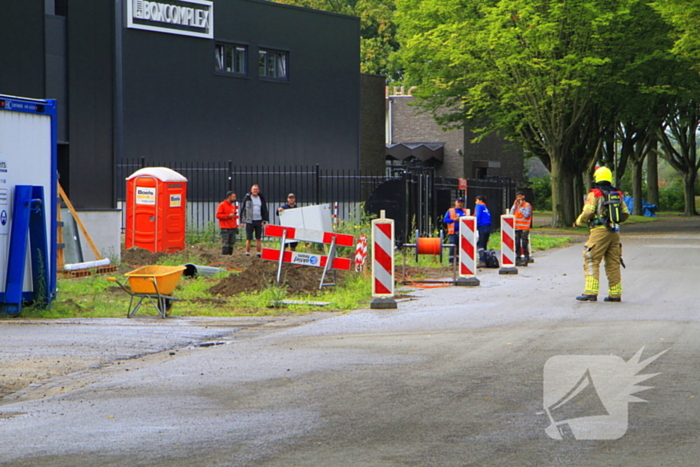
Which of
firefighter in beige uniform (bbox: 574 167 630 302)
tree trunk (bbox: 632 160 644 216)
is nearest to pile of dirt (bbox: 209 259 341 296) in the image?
firefighter in beige uniform (bbox: 574 167 630 302)

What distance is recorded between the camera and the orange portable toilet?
2400 cm

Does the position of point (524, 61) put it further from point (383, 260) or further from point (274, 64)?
point (383, 260)

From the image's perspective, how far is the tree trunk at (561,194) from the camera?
42.5m

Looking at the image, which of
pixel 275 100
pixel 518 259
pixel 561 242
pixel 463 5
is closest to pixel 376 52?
pixel 463 5

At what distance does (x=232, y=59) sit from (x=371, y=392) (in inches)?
1117

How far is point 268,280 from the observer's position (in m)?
16.2

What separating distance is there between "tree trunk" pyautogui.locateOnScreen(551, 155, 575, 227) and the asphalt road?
2993 centimetres

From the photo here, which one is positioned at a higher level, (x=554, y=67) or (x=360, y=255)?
(x=554, y=67)

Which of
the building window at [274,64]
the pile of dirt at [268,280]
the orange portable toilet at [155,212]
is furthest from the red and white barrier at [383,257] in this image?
the building window at [274,64]

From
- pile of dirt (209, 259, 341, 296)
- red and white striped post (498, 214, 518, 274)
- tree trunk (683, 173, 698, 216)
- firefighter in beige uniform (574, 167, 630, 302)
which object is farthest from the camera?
tree trunk (683, 173, 698, 216)

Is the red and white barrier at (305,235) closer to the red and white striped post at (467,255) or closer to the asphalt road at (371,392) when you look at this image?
the red and white striped post at (467,255)

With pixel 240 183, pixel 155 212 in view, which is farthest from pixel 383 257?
pixel 240 183

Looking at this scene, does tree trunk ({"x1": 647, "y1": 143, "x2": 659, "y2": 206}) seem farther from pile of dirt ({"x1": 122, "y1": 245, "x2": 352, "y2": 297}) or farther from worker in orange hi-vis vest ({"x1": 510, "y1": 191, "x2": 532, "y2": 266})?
pile of dirt ({"x1": 122, "y1": 245, "x2": 352, "y2": 297})

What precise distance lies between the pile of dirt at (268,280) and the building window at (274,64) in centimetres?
1957
